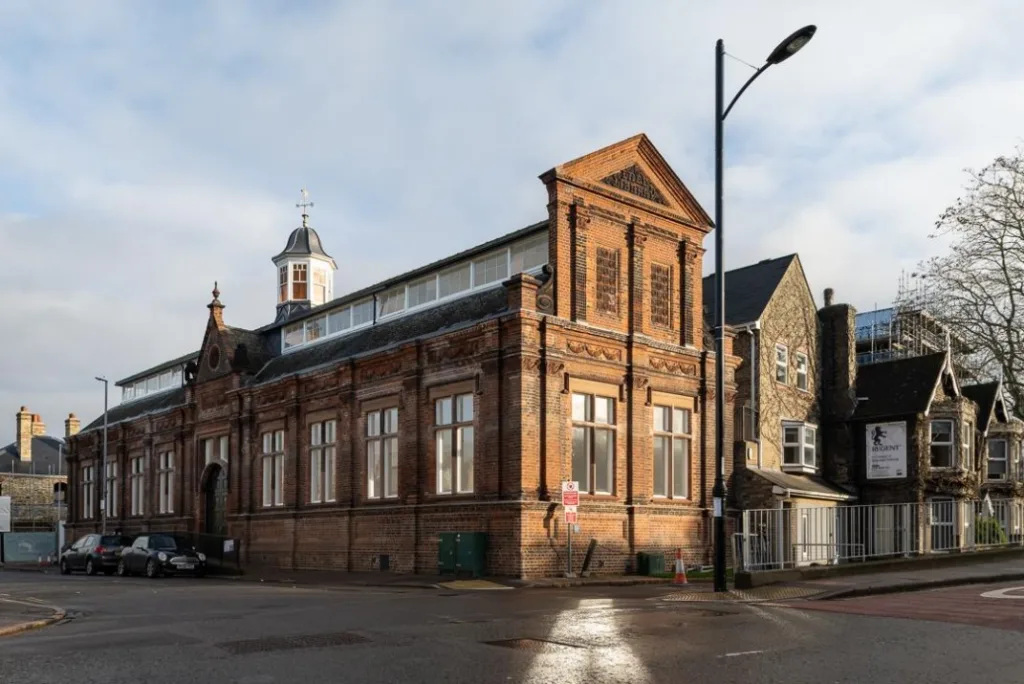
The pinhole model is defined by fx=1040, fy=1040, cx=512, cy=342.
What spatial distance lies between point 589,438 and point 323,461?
10040 mm

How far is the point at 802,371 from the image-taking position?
36.9 metres

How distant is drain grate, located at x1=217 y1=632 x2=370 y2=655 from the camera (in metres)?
11.1

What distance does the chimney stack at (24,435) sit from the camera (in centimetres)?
8781

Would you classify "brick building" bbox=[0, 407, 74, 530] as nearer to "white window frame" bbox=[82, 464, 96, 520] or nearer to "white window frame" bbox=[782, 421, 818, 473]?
"white window frame" bbox=[82, 464, 96, 520]

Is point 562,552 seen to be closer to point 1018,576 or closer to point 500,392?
point 500,392

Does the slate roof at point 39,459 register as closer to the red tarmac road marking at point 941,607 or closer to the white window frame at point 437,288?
the white window frame at point 437,288

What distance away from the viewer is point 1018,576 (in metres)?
22.0

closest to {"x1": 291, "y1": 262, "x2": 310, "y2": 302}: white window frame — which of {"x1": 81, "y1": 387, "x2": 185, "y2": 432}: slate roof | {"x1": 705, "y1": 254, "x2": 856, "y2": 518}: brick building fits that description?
{"x1": 81, "y1": 387, "x2": 185, "y2": 432}: slate roof

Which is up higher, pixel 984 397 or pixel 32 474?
pixel 984 397

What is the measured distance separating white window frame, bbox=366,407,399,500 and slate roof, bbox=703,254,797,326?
10859 mm

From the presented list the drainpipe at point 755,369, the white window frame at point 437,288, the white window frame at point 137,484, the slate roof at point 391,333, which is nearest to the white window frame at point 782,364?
the drainpipe at point 755,369

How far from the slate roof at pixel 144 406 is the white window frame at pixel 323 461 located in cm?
1175

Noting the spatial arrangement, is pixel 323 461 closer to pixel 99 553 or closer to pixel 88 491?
pixel 99 553

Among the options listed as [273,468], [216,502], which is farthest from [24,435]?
[273,468]
